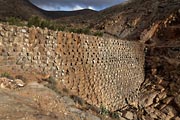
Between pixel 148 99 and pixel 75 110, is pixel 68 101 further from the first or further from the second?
pixel 148 99

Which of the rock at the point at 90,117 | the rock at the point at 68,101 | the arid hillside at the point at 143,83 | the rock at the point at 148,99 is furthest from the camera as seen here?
the rock at the point at 148,99

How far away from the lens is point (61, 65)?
13.1 metres

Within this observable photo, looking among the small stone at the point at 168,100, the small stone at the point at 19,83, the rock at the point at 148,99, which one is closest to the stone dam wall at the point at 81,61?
the rock at the point at 148,99

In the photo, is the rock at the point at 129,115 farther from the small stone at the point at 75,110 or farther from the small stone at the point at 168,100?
the small stone at the point at 75,110

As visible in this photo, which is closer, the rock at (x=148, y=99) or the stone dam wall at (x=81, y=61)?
the stone dam wall at (x=81, y=61)

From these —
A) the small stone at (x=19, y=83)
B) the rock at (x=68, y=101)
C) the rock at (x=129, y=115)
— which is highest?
the small stone at (x=19, y=83)

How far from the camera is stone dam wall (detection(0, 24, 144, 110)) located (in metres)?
11.2

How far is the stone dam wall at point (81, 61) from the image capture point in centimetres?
1120

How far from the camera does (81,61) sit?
47.2 ft

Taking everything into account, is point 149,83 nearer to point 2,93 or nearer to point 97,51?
point 97,51

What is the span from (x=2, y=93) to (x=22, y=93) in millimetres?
744

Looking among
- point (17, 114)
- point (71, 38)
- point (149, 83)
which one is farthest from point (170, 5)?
point (17, 114)

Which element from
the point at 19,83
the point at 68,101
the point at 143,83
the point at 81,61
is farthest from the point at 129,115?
the point at 19,83

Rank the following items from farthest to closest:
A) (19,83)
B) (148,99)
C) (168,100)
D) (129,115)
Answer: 1. (148,99)
2. (168,100)
3. (129,115)
4. (19,83)
